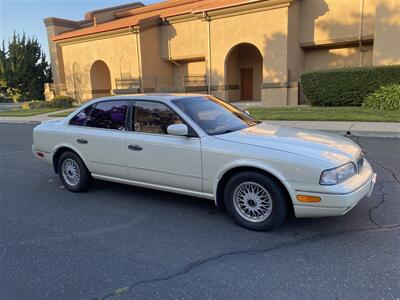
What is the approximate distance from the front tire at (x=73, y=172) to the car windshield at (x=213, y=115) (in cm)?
188

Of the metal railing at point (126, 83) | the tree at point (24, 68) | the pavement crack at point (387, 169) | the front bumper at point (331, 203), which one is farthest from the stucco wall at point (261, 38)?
the tree at point (24, 68)

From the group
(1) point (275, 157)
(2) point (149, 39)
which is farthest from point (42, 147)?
(2) point (149, 39)

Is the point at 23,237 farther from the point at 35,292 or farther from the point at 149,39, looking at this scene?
the point at 149,39

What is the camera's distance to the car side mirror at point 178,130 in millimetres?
4000

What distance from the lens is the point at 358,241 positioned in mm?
3443

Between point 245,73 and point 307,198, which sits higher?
point 245,73

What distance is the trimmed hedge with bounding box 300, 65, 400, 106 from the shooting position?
1448cm

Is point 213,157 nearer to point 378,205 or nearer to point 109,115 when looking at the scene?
point 109,115

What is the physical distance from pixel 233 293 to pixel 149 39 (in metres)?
22.3

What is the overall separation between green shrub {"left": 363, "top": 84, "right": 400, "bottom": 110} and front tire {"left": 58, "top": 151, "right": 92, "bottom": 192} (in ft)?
40.8

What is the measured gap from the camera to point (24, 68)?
1320 inches

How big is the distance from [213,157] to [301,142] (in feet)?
3.26

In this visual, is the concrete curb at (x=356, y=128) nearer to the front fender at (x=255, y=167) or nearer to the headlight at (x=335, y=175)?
the headlight at (x=335, y=175)

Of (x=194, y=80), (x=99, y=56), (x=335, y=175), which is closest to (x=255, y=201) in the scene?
(x=335, y=175)
